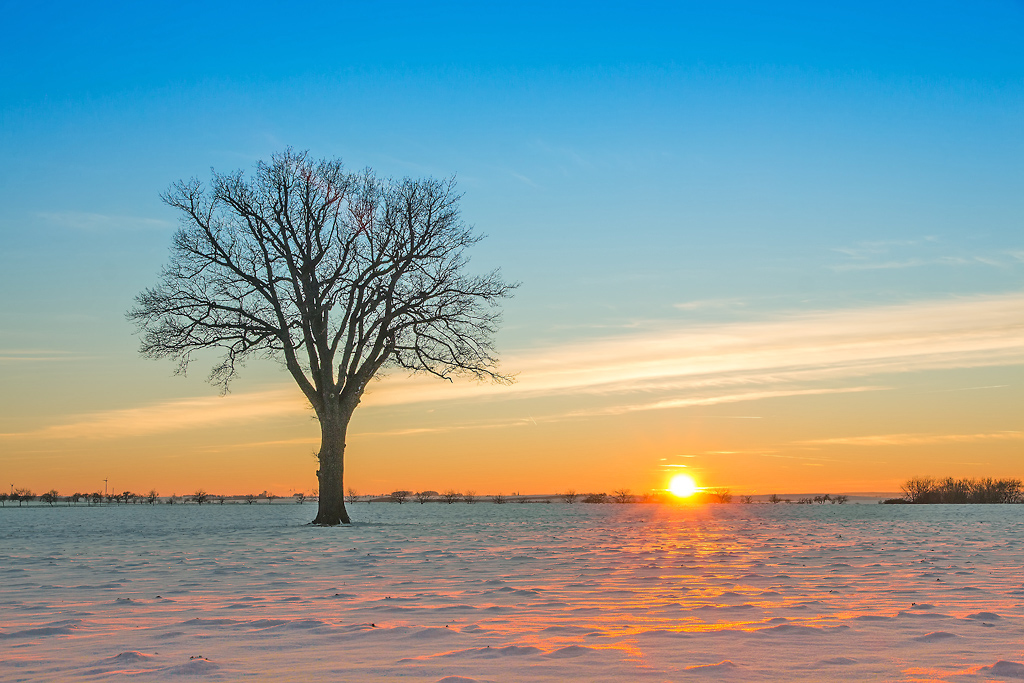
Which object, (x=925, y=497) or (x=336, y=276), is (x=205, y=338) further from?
(x=925, y=497)

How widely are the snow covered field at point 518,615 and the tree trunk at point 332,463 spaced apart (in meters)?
13.0

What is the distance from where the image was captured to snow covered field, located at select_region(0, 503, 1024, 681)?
17.1ft

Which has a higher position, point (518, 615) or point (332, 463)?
point (332, 463)

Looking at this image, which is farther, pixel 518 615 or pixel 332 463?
pixel 332 463

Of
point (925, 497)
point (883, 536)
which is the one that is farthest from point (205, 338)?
point (925, 497)

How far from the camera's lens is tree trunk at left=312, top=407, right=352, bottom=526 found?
28.0m

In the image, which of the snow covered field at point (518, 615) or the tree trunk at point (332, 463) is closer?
the snow covered field at point (518, 615)

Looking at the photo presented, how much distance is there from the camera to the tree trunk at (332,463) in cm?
2798

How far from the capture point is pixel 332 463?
28.3 m

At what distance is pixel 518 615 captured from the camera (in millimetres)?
7398

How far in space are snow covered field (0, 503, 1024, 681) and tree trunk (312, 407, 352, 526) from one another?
1300cm

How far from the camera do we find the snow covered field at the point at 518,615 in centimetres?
522

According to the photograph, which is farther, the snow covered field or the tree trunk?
the tree trunk

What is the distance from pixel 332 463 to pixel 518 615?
2182cm
